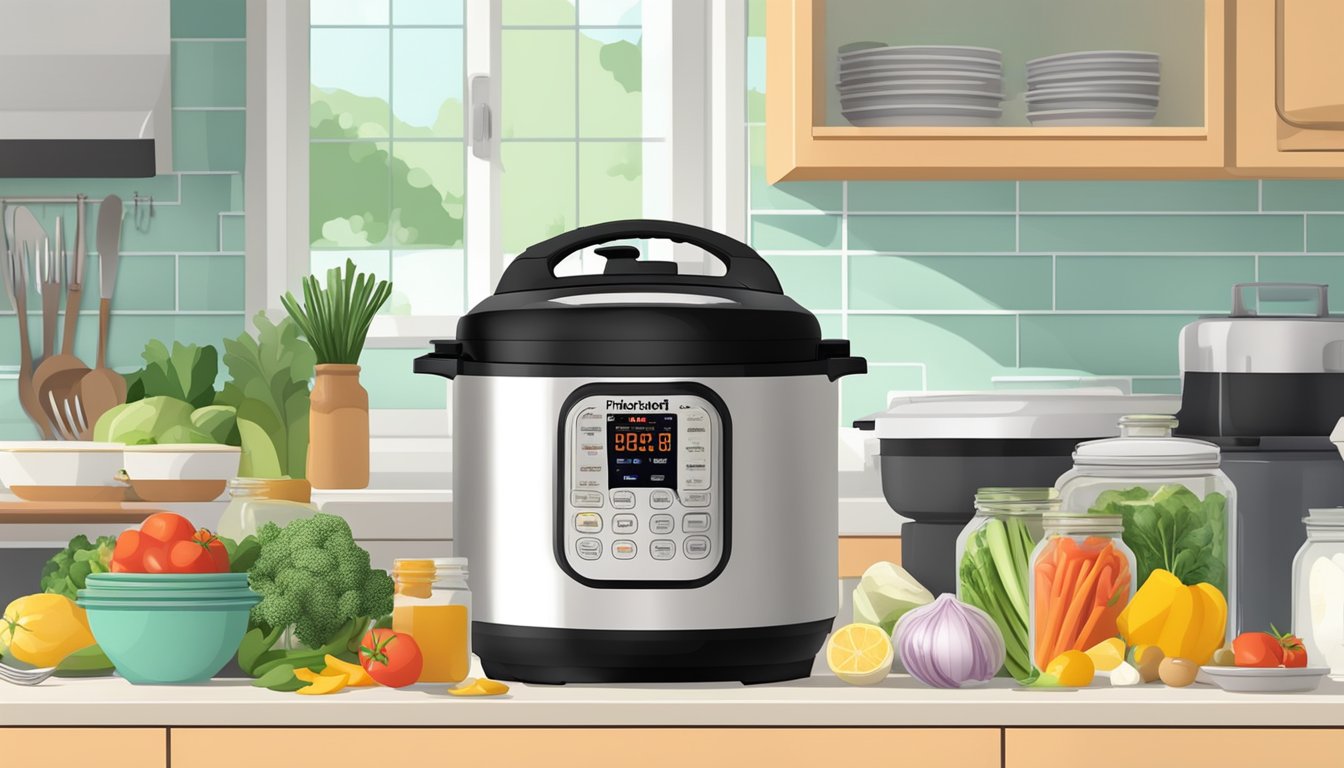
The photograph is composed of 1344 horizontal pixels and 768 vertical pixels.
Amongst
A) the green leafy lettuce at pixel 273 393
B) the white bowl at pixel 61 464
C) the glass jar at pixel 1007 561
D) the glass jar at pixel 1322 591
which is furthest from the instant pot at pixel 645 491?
the green leafy lettuce at pixel 273 393

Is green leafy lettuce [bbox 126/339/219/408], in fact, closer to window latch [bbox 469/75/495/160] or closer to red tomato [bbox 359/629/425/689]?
window latch [bbox 469/75/495/160]

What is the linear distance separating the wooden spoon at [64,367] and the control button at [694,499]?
2283mm

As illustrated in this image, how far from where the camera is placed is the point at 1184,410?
4.31 feet

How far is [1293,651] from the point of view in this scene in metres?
1.00

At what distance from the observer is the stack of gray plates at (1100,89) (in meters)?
2.63

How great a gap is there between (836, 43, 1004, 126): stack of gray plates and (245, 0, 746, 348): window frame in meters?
0.46

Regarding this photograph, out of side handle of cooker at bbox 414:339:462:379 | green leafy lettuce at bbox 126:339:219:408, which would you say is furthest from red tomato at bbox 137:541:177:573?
green leafy lettuce at bbox 126:339:219:408

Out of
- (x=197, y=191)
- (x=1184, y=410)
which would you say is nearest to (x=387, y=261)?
(x=197, y=191)

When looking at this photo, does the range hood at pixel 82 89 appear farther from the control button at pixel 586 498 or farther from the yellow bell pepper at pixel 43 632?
the control button at pixel 586 498
